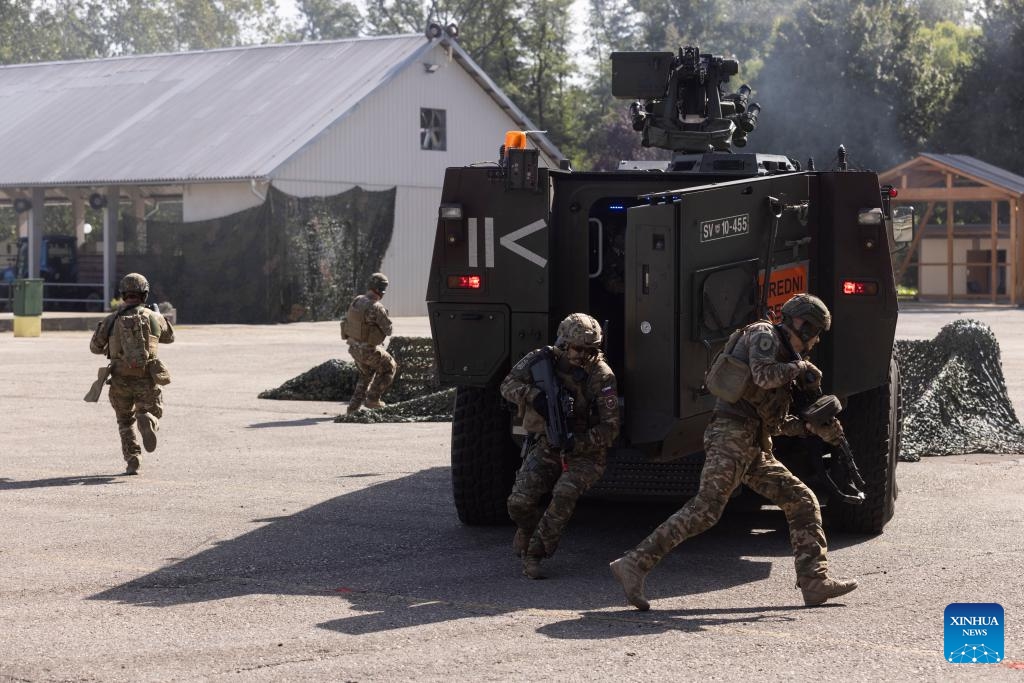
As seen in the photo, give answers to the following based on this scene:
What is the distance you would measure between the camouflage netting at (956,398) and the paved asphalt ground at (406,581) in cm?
44

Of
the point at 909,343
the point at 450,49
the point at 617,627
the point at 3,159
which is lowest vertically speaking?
the point at 617,627

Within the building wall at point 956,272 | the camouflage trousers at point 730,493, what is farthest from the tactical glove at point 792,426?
the building wall at point 956,272

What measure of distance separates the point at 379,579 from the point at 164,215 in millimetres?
47211

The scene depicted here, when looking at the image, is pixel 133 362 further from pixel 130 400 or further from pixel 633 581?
pixel 633 581

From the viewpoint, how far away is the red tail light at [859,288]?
9477mm

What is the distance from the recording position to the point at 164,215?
53938 mm

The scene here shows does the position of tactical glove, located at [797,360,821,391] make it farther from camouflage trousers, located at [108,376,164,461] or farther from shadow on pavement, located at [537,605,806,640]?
camouflage trousers, located at [108,376,164,461]

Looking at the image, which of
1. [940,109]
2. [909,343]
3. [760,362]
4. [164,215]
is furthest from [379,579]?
[940,109]

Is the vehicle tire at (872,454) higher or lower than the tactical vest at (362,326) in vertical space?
lower

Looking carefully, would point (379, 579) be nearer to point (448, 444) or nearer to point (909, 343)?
point (448, 444)

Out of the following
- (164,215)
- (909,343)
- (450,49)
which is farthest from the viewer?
(164,215)

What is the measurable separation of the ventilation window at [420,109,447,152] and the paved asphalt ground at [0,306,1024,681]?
27.0 metres

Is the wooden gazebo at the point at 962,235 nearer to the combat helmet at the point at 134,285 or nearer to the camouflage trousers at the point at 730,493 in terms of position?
the combat helmet at the point at 134,285

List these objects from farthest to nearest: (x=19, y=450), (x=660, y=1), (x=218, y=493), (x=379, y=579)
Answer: (x=660, y=1) < (x=19, y=450) < (x=218, y=493) < (x=379, y=579)
